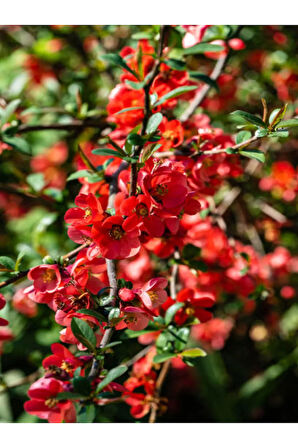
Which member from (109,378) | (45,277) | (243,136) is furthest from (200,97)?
(109,378)

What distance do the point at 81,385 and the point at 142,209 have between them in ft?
0.96

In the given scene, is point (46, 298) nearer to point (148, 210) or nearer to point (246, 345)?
point (148, 210)

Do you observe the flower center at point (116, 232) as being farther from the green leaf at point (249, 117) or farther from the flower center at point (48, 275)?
the green leaf at point (249, 117)

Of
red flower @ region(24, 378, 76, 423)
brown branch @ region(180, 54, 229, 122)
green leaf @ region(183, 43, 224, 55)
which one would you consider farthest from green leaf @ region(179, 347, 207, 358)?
green leaf @ region(183, 43, 224, 55)

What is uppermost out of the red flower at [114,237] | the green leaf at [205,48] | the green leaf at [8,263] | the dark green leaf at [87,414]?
the green leaf at [205,48]

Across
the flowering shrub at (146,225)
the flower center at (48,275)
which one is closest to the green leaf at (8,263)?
the flowering shrub at (146,225)

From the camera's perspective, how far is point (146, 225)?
0.70 m

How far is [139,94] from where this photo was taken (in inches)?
37.2

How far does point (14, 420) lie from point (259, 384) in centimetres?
117

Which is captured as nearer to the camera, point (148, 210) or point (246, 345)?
point (148, 210)

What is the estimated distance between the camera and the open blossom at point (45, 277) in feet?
2.34

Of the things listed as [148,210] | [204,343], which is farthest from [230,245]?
[204,343]

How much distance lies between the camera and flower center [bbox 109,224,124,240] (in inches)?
26.5
